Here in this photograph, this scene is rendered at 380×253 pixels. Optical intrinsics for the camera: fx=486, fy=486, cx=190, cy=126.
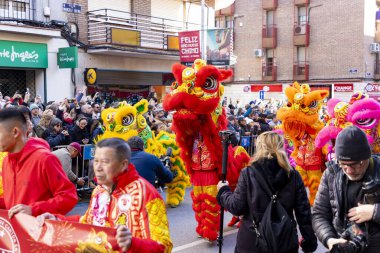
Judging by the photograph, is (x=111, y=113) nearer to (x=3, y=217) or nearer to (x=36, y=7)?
(x=3, y=217)

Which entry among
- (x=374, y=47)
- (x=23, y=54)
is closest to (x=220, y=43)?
(x=23, y=54)

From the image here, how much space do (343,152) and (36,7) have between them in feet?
45.8

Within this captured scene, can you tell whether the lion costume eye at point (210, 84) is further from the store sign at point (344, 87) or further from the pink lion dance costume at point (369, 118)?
the store sign at point (344, 87)

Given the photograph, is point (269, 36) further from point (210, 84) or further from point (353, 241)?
point (353, 241)

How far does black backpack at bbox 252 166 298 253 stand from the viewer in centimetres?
373

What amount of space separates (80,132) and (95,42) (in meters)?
8.05

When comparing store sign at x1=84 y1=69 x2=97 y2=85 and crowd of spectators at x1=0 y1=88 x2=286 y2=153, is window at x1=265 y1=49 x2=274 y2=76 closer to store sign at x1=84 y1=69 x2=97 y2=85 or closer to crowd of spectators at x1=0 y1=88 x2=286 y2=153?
store sign at x1=84 y1=69 x2=97 y2=85

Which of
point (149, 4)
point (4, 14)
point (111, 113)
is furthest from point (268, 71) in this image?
point (111, 113)

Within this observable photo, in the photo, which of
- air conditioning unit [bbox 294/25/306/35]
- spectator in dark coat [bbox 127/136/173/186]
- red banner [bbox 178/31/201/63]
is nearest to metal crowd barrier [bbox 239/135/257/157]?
spectator in dark coat [bbox 127/136/173/186]

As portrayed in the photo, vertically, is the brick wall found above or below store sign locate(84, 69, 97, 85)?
above

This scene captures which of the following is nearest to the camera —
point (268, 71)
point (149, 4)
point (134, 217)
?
point (134, 217)

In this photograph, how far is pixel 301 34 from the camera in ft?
115

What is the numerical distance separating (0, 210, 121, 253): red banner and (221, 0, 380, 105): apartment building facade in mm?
27334

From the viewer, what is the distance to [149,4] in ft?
62.8
